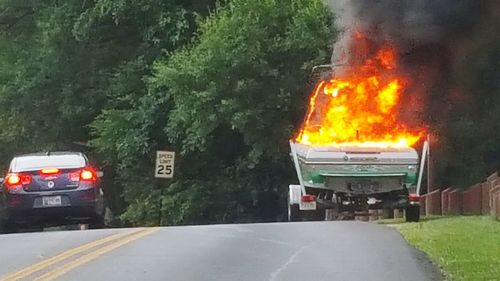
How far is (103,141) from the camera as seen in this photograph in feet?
122

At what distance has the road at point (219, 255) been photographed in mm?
13797

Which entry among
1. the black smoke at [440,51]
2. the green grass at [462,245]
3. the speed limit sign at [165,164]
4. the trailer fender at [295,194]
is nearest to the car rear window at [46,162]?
the trailer fender at [295,194]

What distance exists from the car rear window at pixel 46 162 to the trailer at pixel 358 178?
170 inches

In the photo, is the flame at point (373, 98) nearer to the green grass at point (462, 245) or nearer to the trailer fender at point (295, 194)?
the green grass at point (462, 245)

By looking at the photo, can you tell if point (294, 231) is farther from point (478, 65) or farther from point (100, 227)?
point (478, 65)

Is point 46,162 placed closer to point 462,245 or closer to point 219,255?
point 219,255

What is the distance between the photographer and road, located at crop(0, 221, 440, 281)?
13797mm

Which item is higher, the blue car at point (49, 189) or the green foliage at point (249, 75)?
the green foliage at point (249, 75)

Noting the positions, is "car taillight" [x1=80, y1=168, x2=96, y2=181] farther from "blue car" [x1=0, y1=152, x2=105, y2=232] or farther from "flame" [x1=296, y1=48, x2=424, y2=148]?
"flame" [x1=296, y1=48, x2=424, y2=148]

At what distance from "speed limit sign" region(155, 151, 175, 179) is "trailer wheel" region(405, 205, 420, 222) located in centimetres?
1096

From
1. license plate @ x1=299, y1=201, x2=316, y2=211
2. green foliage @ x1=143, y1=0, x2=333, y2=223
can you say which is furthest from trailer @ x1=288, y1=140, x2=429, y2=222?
green foliage @ x1=143, y1=0, x2=333, y2=223

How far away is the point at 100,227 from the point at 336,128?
7.38 m

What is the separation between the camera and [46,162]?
22.2m

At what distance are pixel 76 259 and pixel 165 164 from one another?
18216 millimetres
